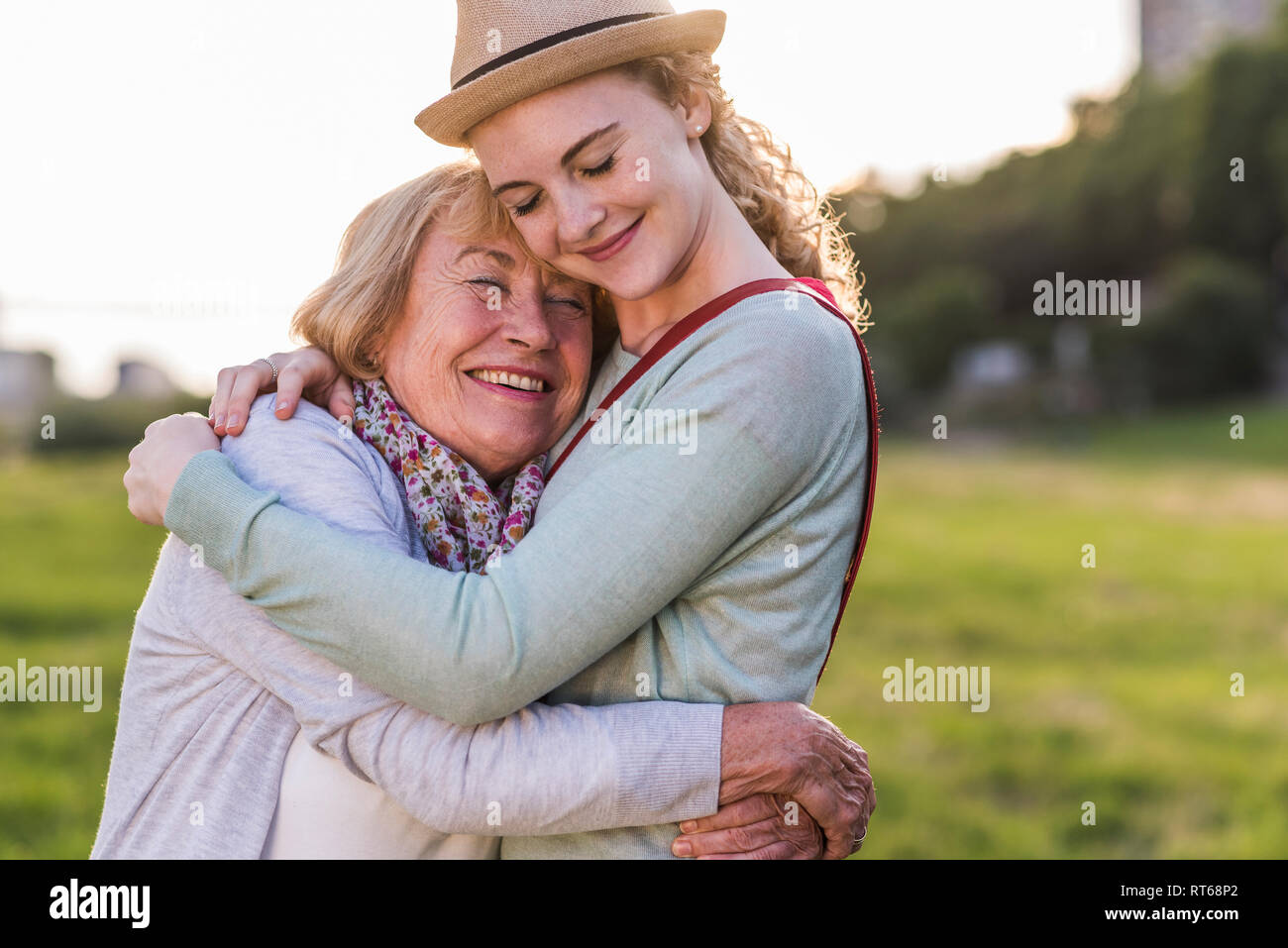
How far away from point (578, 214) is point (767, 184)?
66cm

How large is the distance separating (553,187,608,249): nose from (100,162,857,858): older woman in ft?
0.77

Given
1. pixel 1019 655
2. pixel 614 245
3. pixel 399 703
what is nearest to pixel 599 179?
pixel 614 245

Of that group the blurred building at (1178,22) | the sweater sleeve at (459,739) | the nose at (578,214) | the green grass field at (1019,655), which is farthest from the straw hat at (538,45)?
the blurred building at (1178,22)

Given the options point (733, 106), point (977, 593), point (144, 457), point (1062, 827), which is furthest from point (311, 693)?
point (977, 593)

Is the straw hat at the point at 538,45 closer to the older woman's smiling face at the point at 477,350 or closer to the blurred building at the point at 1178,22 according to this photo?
the older woman's smiling face at the point at 477,350

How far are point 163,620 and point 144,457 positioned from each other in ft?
1.08

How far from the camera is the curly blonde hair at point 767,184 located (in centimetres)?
270

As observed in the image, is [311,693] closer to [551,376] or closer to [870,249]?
[551,376]

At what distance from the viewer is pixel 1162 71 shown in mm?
70250

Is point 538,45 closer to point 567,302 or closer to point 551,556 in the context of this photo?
point 567,302

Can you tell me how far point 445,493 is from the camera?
2674mm

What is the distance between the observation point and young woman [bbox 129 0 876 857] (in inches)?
87.2

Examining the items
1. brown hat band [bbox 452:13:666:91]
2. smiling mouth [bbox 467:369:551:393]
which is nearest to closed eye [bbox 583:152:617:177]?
brown hat band [bbox 452:13:666:91]

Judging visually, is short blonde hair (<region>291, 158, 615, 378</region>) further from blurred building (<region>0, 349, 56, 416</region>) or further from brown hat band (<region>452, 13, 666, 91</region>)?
blurred building (<region>0, 349, 56, 416</region>)
